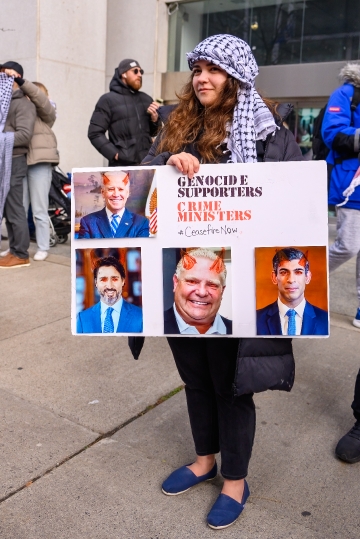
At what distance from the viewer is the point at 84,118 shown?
463 inches

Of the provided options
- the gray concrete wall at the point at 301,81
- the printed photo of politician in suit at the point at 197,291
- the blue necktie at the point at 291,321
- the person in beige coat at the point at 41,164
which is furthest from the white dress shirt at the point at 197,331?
the gray concrete wall at the point at 301,81

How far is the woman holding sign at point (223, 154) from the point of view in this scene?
7.18 ft

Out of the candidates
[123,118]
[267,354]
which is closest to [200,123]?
[267,354]

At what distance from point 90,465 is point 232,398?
86 cm

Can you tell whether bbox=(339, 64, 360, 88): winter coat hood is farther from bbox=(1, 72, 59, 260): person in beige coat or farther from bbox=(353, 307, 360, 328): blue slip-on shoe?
bbox=(1, 72, 59, 260): person in beige coat

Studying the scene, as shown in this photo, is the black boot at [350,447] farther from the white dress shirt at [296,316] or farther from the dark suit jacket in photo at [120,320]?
the dark suit jacket in photo at [120,320]

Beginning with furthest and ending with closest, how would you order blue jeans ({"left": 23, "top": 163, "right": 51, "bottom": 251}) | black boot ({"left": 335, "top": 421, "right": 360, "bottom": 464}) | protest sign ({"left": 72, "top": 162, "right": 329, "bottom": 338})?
1. blue jeans ({"left": 23, "top": 163, "right": 51, "bottom": 251})
2. black boot ({"left": 335, "top": 421, "right": 360, "bottom": 464})
3. protest sign ({"left": 72, "top": 162, "right": 329, "bottom": 338})

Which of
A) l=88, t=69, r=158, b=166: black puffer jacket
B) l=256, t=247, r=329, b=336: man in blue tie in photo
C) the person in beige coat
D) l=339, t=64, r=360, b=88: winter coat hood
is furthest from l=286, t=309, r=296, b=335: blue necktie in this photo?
the person in beige coat

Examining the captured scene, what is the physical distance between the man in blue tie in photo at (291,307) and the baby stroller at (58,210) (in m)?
5.59

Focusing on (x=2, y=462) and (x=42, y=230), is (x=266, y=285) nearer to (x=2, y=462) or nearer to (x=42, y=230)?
(x=2, y=462)

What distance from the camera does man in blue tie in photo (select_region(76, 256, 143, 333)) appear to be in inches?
85.9

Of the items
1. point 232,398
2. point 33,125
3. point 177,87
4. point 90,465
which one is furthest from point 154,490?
point 177,87

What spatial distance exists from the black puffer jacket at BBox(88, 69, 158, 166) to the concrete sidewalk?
2049 mm

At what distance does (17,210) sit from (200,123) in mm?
4475
